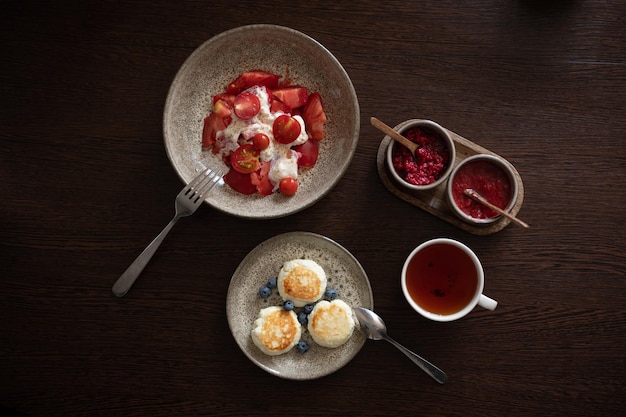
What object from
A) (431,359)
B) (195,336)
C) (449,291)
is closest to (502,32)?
(449,291)

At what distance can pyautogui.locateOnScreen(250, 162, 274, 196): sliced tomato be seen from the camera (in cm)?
199

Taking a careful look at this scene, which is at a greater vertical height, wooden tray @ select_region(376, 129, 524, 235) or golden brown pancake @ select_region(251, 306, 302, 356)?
wooden tray @ select_region(376, 129, 524, 235)

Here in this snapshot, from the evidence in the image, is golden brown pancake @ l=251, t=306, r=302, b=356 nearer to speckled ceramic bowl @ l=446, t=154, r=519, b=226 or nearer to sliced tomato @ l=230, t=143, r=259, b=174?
sliced tomato @ l=230, t=143, r=259, b=174

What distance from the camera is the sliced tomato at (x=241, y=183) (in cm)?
199

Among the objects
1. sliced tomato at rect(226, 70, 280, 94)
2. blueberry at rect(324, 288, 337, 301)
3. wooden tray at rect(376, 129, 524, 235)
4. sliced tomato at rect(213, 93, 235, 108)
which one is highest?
sliced tomato at rect(226, 70, 280, 94)

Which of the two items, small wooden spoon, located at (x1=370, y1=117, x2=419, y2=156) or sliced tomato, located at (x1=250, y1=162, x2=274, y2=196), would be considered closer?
small wooden spoon, located at (x1=370, y1=117, x2=419, y2=156)

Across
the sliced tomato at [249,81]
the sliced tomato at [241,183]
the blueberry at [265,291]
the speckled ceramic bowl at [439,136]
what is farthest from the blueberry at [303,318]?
the sliced tomato at [249,81]

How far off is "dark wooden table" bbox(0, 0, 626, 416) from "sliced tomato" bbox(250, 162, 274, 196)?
147mm

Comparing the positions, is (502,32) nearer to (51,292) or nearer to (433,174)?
(433,174)

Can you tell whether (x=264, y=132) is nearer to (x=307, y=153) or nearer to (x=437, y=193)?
(x=307, y=153)

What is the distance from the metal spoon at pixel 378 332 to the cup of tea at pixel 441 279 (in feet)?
0.47

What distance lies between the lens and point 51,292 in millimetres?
2092

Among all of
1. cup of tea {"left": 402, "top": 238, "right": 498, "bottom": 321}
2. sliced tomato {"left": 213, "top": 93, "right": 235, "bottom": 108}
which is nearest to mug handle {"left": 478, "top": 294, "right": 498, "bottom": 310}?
cup of tea {"left": 402, "top": 238, "right": 498, "bottom": 321}

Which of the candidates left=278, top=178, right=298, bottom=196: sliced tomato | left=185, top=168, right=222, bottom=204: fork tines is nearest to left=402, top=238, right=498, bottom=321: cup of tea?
left=278, top=178, right=298, bottom=196: sliced tomato
